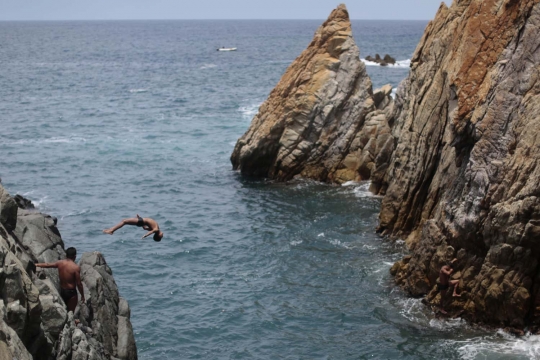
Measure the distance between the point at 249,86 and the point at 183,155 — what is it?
39.8 meters

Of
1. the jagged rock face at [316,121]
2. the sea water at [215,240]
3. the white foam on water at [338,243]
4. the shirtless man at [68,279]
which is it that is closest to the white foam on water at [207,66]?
the sea water at [215,240]

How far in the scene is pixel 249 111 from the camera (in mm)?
73938

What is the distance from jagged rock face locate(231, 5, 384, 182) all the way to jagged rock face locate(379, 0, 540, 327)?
40.1ft

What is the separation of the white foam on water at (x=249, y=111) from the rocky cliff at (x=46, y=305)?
4623 centimetres

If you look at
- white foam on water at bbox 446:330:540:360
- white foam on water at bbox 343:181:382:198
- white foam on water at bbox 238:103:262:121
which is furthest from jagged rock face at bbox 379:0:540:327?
white foam on water at bbox 238:103:262:121

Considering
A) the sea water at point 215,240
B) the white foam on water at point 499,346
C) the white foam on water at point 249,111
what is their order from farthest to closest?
the white foam on water at point 249,111 → the sea water at point 215,240 → the white foam on water at point 499,346

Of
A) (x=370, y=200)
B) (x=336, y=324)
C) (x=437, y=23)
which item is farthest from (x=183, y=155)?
(x=336, y=324)

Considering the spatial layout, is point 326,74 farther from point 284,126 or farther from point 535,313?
point 535,313

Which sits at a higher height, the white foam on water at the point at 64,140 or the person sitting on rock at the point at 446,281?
the person sitting on rock at the point at 446,281

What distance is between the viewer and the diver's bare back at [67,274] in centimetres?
2147

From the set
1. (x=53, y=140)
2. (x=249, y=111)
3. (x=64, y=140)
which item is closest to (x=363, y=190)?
(x=64, y=140)

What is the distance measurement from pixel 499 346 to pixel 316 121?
24006mm

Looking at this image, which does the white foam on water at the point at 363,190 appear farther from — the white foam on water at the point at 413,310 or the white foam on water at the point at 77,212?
the white foam on water at the point at 77,212

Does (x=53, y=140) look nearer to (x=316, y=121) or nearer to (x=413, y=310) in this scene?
(x=316, y=121)
